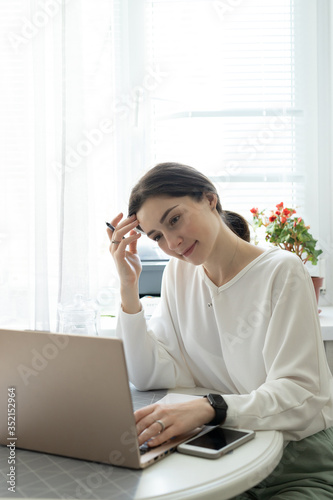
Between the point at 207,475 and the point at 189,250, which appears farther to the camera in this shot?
the point at 189,250

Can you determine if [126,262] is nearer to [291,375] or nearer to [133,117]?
[291,375]

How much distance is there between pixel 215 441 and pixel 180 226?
546mm

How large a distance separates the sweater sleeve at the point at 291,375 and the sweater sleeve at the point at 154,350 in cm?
29

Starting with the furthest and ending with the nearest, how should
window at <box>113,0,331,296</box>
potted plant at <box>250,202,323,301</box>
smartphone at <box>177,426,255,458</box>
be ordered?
window at <box>113,0,331,296</box>
potted plant at <box>250,202,323,301</box>
smartphone at <box>177,426,255,458</box>

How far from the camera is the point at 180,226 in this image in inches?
54.6

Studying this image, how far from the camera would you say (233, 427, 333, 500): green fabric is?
1.15 metres

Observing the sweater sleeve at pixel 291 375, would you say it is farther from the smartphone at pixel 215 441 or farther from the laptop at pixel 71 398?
the laptop at pixel 71 398

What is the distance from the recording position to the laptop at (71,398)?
34.6 inches

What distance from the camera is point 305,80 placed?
2.59 metres

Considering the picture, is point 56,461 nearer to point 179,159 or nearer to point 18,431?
point 18,431

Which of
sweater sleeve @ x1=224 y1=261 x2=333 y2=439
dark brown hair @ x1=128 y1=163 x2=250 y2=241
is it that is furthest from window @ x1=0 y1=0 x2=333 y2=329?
sweater sleeve @ x1=224 y1=261 x2=333 y2=439

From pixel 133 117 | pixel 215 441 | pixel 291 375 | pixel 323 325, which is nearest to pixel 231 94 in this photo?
pixel 133 117

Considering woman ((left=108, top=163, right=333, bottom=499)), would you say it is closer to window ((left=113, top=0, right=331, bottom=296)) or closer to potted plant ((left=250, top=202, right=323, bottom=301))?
potted plant ((left=250, top=202, right=323, bottom=301))

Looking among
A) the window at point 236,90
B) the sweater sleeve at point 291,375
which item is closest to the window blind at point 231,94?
the window at point 236,90
